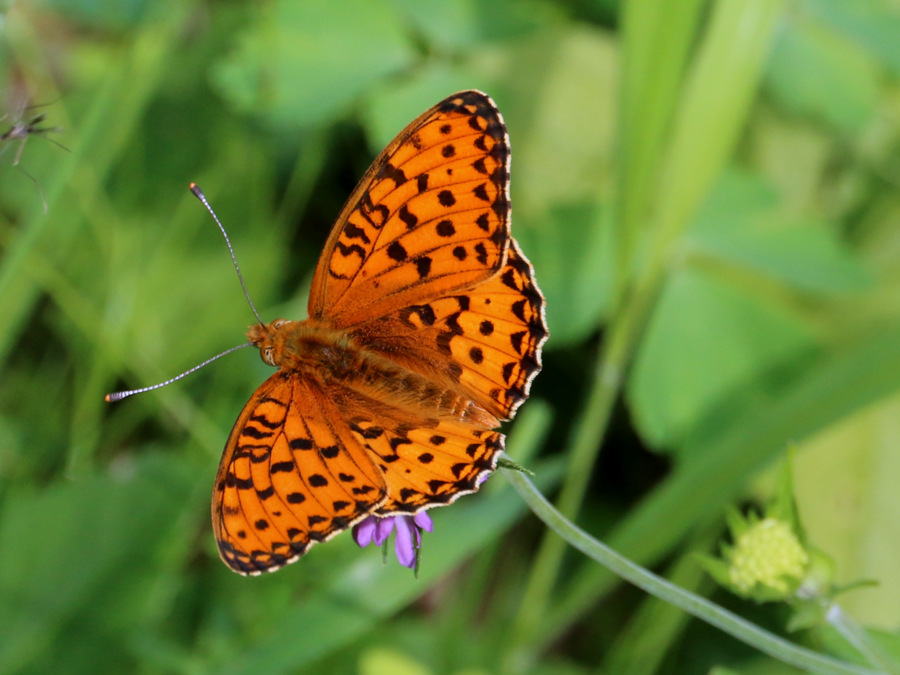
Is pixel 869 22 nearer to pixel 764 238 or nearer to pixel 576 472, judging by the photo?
pixel 764 238

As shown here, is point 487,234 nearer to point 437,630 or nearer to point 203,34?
point 437,630

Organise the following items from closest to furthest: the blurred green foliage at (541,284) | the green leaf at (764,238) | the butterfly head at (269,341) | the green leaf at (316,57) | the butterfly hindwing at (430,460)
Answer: the butterfly hindwing at (430,460) < the butterfly head at (269,341) < the blurred green foliage at (541,284) < the green leaf at (764,238) < the green leaf at (316,57)

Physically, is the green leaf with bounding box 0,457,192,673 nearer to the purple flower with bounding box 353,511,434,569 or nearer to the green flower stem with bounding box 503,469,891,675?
the purple flower with bounding box 353,511,434,569

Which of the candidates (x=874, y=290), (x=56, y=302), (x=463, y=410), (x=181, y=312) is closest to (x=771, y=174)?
(x=874, y=290)

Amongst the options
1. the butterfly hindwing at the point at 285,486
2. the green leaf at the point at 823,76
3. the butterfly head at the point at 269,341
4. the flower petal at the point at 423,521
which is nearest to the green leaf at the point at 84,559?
the butterfly head at the point at 269,341

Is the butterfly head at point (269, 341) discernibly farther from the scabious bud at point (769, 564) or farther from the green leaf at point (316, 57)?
the green leaf at point (316, 57)

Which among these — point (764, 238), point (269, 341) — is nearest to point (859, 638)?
point (269, 341)

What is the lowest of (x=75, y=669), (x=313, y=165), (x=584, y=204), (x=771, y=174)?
(x=75, y=669)
